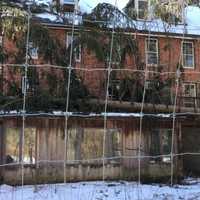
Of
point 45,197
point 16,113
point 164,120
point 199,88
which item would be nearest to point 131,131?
point 164,120

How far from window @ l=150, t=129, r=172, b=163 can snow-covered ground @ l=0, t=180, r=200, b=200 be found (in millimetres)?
1269

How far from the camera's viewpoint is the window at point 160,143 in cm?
1794

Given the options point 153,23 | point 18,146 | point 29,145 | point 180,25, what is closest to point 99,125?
point 29,145

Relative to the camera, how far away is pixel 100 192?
14.7 m

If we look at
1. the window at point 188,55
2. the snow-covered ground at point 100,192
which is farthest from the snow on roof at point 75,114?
the window at point 188,55

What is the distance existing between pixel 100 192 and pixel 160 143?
3.96 meters

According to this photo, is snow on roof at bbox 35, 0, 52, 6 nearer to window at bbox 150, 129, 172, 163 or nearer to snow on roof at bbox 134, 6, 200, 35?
snow on roof at bbox 134, 6, 200, 35

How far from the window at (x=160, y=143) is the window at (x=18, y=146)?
11.9ft

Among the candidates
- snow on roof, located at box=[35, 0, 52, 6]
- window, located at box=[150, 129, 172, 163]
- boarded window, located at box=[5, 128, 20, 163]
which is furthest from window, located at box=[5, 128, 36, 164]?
snow on roof, located at box=[35, 0, 52, 6]

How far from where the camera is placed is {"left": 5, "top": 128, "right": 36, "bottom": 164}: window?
16562mm

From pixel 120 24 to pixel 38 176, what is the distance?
5.06m

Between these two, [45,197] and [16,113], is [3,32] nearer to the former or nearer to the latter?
[16,113]

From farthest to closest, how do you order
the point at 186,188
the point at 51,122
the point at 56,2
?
1. the point at 56,2
2. the point at 51,122
3. the point at 186,188

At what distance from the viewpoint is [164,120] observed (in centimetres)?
1803
